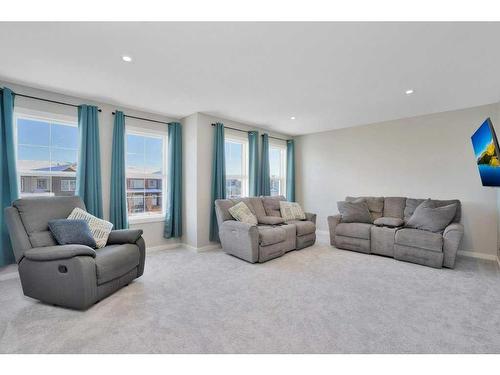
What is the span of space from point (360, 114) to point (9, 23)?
15.0 ft

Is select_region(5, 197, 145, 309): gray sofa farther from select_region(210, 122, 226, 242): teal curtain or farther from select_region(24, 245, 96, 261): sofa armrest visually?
select_region(210, 122, 226, 242): teal curtain

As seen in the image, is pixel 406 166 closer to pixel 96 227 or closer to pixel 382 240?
pixel 382 240

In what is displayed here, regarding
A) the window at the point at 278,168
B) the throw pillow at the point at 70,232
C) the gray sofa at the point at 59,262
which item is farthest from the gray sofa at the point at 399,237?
the throw pillow at the point at 70,232

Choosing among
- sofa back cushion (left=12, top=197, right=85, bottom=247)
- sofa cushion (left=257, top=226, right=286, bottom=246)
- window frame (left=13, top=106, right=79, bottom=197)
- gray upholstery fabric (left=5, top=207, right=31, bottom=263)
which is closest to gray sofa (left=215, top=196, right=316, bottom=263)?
sofa cushion (left=257, top=226, right=286, bottom=246)

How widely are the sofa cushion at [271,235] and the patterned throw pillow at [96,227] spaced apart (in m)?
2.03

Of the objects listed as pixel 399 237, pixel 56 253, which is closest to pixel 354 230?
pixel 399 237

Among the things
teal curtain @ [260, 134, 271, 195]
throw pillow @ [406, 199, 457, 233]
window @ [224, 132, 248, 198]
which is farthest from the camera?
teal curtain @ [260, 134, 271, 195]

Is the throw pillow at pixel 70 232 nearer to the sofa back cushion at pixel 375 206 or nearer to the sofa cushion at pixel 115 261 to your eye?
the sofa cushion at pixel 115 261

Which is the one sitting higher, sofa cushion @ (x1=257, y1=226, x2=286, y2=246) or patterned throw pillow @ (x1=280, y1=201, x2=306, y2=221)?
patterned throw pillow @ (x1=280, y1=201, x2=306, y2=221)

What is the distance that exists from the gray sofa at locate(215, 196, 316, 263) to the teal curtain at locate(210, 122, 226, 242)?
1.10 ft

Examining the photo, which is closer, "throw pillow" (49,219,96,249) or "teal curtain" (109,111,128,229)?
"throw pillow" (49,219,96,249)

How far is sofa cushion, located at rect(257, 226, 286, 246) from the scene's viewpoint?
363 cm

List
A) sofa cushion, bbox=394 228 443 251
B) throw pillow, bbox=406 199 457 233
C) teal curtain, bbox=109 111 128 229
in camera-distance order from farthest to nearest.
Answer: teal curtain, bbox=109 111 128 229 < throw pillow, bbox=406 199 457 233 < sofa cushion, bbox=394 228 443 251
